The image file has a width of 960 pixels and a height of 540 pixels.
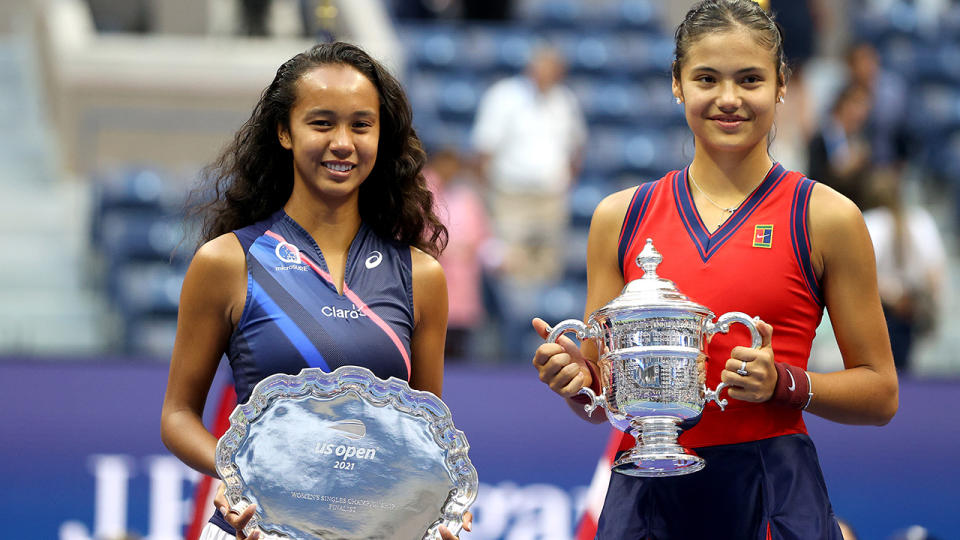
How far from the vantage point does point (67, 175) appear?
9812 millimetres

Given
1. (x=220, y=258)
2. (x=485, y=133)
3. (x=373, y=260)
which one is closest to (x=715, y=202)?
(x=373, y=260)

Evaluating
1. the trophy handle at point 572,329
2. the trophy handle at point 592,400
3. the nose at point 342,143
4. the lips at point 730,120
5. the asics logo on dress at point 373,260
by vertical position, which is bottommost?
the trophy handle at point 592,400

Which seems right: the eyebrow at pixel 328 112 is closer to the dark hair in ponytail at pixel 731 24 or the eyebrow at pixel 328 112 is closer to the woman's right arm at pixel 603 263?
the woman's right arm at pixel 603 263

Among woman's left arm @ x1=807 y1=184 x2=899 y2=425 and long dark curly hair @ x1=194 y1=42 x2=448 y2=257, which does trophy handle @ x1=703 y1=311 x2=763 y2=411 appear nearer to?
woman's left arm @ x1=807 y1=184 x2=899 y2=425

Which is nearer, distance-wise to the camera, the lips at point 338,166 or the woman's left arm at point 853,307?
the woman's left arm at point 853,307

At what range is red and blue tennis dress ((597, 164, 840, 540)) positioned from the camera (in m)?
2.46

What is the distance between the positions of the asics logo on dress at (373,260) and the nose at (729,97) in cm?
70

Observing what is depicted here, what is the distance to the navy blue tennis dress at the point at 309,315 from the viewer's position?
8.47ft

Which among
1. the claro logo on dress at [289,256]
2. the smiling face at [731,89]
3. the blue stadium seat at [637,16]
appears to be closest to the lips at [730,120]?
the smiling face at [731,89]

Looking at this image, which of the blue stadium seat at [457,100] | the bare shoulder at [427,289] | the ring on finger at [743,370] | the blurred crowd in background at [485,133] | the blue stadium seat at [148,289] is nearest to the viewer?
the ring on finger at [743,370]

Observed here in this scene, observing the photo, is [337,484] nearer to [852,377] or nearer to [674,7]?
[852,377]

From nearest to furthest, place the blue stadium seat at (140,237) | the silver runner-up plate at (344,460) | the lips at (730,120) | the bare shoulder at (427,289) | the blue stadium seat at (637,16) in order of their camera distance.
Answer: the silver runner-up plate at (344,460) < the lips at (730,120) < the bare shoulder at (427,289) < the blue stadium seat at (140,237) < the blue stadium seat at (637,16)

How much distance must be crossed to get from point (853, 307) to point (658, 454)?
455 millimetres

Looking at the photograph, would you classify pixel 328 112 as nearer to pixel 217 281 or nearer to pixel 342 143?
pixel 342 143
